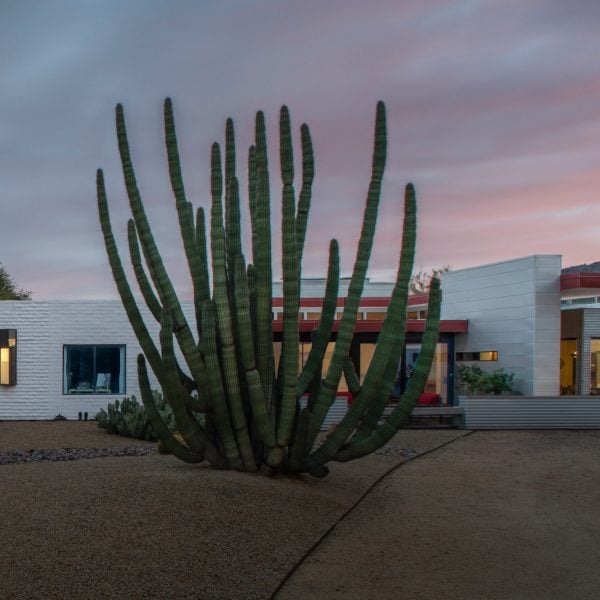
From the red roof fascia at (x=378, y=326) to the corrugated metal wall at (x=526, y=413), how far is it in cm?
338

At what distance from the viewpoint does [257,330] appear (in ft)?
33.2

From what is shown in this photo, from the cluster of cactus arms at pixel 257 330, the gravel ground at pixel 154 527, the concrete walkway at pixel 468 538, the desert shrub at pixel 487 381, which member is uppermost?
the cluster of cactus arms at pixel 257 330

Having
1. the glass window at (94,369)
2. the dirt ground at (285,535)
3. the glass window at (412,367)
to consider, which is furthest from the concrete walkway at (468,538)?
the glass window at (94,369)

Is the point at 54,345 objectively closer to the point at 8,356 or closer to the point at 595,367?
the point at 8,356

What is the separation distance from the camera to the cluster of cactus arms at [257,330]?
9750 mm

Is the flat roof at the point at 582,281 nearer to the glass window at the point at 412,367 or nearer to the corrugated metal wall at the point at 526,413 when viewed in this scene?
the corrugated metal wall at the point at 526,413

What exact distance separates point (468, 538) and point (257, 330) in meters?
3.47

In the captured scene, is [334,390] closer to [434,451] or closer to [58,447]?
[434,451]

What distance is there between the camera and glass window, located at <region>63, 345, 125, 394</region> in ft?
73.3

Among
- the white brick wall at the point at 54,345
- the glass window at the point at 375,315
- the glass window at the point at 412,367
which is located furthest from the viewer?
the glass window at the point at 375,315

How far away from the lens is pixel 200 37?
12375 mm

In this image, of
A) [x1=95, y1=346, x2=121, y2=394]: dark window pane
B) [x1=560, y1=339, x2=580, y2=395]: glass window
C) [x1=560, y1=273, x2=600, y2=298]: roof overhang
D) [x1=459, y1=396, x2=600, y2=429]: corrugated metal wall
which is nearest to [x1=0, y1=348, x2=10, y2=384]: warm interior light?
[x1=95, y1=346, x2=121, y2=394]: dark window pane

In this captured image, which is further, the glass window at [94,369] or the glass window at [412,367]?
the glass window at [412,367]

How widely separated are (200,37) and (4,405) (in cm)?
1371
